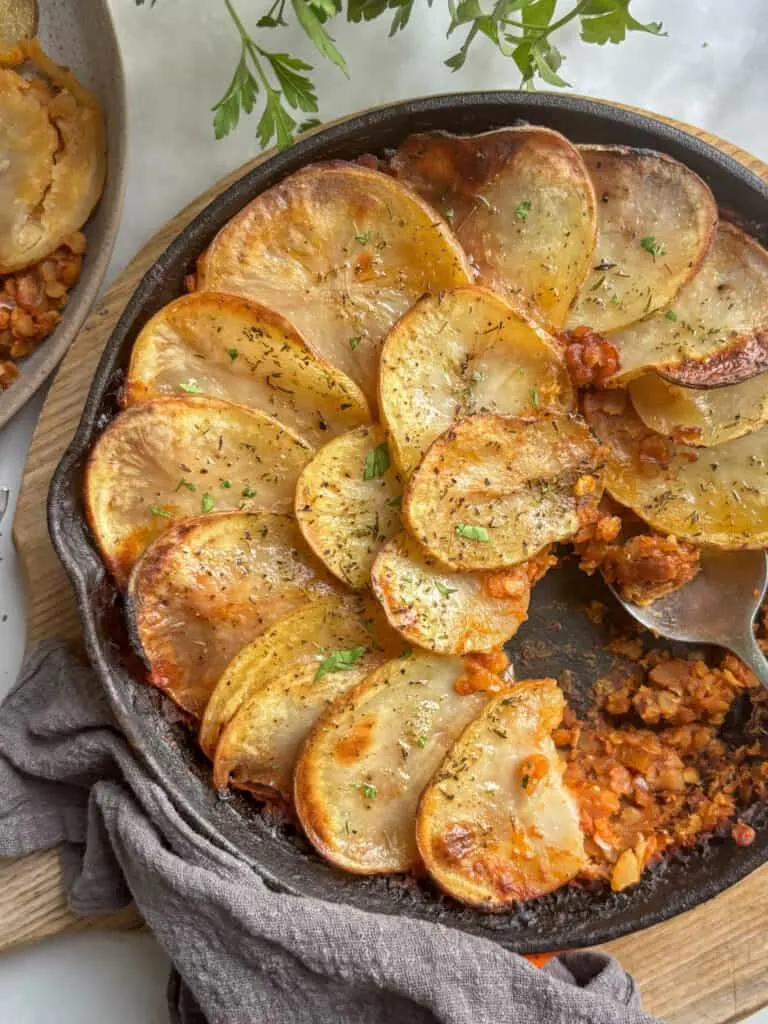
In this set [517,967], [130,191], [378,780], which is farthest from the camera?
[130,191]

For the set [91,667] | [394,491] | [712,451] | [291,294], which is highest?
[712,451]

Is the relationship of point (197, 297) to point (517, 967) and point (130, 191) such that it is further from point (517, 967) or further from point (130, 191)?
point (517, 967)

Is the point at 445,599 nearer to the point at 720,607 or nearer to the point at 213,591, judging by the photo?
the point at 213,591

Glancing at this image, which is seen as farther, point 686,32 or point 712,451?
point 686,32

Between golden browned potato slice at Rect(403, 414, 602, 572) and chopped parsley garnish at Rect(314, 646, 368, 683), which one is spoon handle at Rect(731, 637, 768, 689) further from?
chopped parsley garnish at Rect(314, 646, 368, 683)

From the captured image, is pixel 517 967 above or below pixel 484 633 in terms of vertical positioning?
below

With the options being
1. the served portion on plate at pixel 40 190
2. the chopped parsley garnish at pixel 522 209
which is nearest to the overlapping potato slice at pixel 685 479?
the chopped parsley garnish at pixel 522 209

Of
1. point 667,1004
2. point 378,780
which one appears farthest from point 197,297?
point 667,1004

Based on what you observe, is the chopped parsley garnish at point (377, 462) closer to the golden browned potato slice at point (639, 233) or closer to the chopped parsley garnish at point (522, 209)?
the golden browned potato slice at point (639, 233)
